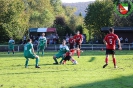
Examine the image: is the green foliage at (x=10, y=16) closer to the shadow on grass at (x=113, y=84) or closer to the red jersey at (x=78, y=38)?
the red jersey at (x=78, y=38)

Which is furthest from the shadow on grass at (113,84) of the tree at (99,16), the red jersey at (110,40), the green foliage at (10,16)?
the tree at (99,16)

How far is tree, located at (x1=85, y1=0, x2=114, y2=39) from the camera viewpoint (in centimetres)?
7538

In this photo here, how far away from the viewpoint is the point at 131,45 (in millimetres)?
50844

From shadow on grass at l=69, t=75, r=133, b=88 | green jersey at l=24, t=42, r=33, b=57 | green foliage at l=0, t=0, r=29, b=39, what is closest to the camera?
shadow on grass at l=69, t=75, r=133, b=88

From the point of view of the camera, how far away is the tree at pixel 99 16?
75.4 metres

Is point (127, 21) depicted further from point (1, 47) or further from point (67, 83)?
point (67, 83)

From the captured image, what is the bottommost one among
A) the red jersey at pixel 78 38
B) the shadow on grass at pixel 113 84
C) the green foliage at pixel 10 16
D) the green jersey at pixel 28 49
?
the shadow on grass at pixel 113 84

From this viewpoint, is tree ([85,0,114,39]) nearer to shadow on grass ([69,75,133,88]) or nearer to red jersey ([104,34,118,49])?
red jersey ([104,34,118,49])

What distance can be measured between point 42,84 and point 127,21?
5865 centimetres

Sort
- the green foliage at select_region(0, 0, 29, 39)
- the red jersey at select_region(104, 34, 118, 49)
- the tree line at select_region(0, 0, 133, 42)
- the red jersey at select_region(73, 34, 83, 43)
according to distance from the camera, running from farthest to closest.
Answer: the tree line at select_region(0, 0, 133, 42), the green foliage at select_region(0, 0, 29, 39), the red jersey at select_region(73, 34, 83, 43), the red jersey at select_region(104, 34, 118, 49)

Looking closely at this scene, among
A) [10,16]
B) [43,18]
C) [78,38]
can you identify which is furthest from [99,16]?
[78,38]

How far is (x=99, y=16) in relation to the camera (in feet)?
251

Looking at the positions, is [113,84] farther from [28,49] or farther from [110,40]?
[28,49]

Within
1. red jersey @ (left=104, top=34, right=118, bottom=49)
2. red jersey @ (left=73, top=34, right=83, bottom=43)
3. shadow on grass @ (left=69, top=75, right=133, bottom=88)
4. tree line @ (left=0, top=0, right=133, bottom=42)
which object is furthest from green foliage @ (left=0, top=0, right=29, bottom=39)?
shadow on grass @ (left=69, top=75, right=133, bottom=88)
